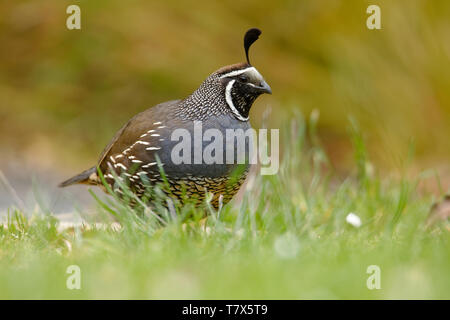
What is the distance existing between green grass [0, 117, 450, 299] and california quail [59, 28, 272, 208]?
0.64ft

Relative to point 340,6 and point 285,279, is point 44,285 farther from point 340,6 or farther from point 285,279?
point 340,6

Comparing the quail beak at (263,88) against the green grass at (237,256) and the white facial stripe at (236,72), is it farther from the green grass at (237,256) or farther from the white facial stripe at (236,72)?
the green grass at (237,256)

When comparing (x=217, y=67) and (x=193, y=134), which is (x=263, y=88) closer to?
(x=193, y=134)

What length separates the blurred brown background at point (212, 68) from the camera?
7.31 m

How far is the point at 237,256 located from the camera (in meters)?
3.34

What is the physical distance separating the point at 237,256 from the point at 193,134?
110 centimetres

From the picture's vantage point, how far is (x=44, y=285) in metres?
2.88

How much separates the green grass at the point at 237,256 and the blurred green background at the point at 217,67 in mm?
2770

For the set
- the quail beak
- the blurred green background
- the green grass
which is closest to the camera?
the green grass

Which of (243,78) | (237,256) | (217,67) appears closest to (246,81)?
(243,78)

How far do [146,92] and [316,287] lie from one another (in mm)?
5991

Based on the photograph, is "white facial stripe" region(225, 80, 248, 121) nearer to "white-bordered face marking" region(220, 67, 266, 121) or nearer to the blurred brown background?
"white-bordered face marking" region(220, 67, 266, 121)

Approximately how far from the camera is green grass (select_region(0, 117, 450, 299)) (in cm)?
284

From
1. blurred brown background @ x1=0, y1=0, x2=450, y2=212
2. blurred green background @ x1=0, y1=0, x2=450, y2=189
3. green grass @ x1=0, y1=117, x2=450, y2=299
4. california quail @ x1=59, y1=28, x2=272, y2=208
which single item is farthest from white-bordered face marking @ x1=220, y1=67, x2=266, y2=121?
blurred green background @ x1=0, y1=0, x2=450, y2=189
